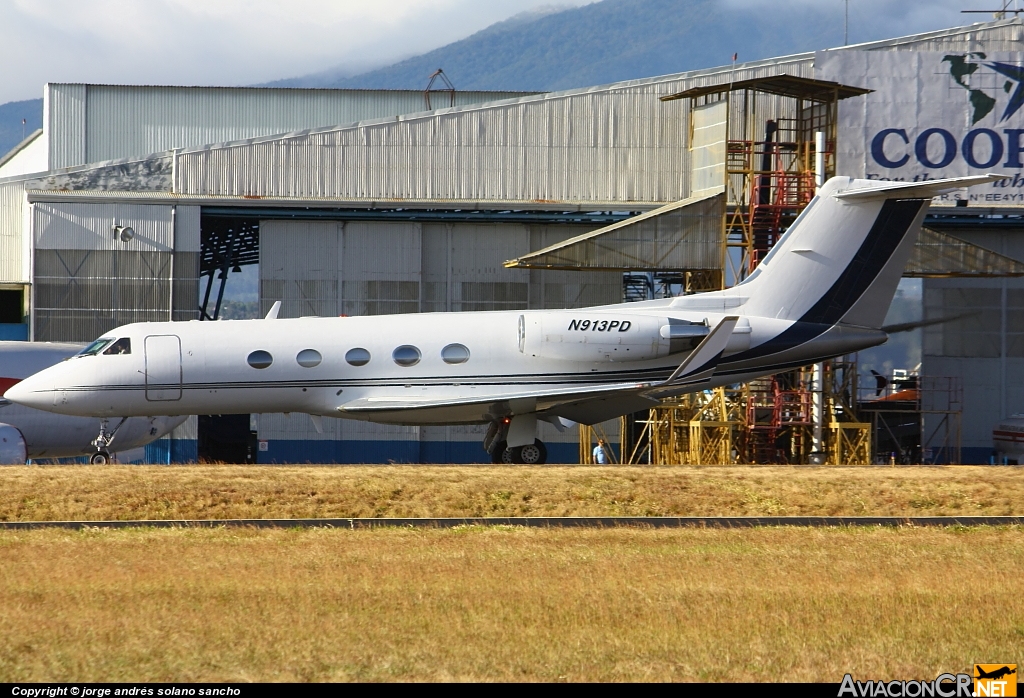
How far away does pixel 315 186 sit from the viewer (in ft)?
121

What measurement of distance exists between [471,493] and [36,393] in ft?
32.2

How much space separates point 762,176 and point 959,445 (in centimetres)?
1110

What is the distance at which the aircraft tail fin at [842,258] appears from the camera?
84.6ft

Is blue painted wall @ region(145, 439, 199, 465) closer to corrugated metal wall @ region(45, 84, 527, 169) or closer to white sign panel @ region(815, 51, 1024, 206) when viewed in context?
corrugated metal wall @ region(45, 84, 527, 169)

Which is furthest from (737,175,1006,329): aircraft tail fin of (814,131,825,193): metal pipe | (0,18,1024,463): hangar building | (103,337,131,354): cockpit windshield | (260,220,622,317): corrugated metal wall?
(103,337,131,354): cockpit windshield

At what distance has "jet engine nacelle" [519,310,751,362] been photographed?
24.7 m

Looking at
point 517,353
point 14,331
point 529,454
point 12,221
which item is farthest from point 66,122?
point 529,454

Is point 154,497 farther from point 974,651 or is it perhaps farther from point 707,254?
point 707,254

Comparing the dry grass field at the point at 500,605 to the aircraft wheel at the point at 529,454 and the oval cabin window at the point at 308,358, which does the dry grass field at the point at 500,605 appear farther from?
the aircraft wheel at the point at 529,454

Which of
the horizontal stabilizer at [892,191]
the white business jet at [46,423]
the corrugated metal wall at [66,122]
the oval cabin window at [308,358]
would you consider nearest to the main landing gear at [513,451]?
the oval cabin window at [308,358]

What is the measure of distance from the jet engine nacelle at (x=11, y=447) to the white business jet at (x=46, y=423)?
5.8 inches

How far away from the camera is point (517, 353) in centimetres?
2467

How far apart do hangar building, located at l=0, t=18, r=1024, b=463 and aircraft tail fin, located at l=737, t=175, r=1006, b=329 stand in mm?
10738

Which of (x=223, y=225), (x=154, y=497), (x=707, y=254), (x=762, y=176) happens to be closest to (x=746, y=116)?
(x=762, y=176)
